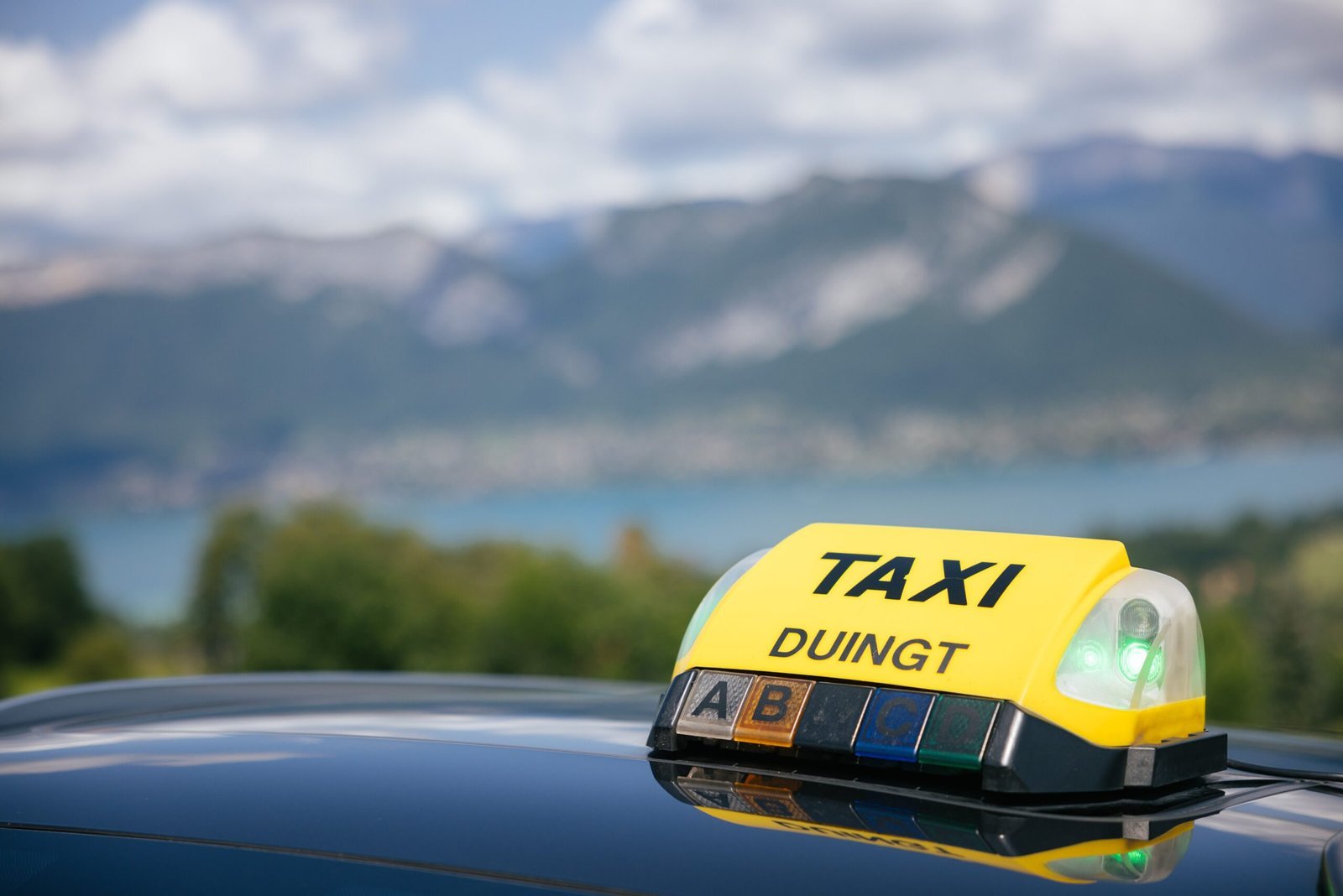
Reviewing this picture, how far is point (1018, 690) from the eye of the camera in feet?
4.19

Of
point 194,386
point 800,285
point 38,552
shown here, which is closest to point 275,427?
point 194,386

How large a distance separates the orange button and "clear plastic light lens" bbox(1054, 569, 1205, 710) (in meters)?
0.27

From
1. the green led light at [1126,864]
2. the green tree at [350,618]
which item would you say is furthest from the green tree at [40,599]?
the green led light at [1126,864]

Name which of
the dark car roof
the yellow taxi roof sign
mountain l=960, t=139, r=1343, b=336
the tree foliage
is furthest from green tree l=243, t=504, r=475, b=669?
mountain l=960, t=139, r=1343, b=336

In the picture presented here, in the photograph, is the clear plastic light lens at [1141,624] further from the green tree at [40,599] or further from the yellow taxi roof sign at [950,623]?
the green tree at [40,599]

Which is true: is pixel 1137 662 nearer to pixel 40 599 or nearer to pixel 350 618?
pixel 350 618

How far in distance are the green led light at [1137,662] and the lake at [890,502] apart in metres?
24.6

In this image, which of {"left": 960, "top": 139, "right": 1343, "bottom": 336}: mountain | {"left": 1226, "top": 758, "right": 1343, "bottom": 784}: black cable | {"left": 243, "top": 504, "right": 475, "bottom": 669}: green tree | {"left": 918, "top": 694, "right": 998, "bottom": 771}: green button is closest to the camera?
{"left": 918, "top": 694, "right": 998, "bottom": 771}: green button

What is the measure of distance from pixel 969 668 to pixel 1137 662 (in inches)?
7.6

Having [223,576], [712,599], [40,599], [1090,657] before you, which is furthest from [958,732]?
[40,599]

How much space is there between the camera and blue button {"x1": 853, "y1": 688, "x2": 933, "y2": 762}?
4.27 feet

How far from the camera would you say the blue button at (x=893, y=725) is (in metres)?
1.30

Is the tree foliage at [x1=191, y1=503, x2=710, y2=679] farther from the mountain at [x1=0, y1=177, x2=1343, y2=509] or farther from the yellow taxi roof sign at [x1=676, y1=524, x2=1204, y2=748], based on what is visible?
the mountain at [x1=0, y1=177, x2=1343, y2=509]

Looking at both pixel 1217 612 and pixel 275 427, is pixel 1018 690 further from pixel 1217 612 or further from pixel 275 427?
pixel 275 427
